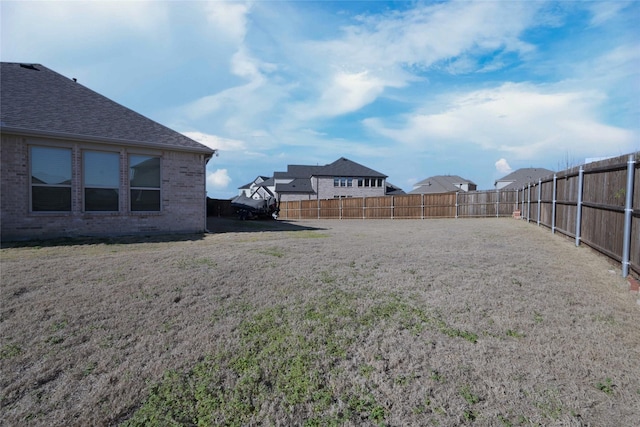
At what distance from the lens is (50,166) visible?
30.9ft

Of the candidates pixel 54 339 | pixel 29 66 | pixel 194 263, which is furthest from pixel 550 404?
pixel 29 66

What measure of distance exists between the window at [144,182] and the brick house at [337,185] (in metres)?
34.4

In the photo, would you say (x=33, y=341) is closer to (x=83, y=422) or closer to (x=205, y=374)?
(x=83, y=422)

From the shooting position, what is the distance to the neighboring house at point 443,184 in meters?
53.9

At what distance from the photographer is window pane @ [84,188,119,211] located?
32.5 feet

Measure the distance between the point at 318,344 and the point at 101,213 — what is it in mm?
9125

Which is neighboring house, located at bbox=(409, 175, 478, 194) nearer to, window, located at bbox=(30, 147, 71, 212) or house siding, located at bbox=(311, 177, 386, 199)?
house siding, located at bbox=(311, 177, 386, 199)

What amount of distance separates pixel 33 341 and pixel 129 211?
25.3 ft

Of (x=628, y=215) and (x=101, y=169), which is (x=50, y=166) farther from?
(x=628, y=215)

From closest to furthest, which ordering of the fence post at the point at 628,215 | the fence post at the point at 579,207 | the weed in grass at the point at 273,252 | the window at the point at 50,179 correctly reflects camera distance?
the fence post at the point at 628,215 < the weed in grass at the point at 273,252 < the fence post at the point at 579,207 < the window at the point at 50,179

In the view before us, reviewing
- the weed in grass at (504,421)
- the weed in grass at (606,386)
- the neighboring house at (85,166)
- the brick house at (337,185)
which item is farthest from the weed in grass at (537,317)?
the brick house at (337,185)

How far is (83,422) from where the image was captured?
236 cm

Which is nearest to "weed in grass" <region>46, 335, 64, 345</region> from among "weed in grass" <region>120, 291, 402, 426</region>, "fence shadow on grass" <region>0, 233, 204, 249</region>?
"weed in grass" <region>120, 291, 402, 426</region>

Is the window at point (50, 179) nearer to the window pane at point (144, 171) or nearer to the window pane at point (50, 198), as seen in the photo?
the window pane at point (50, 198)
